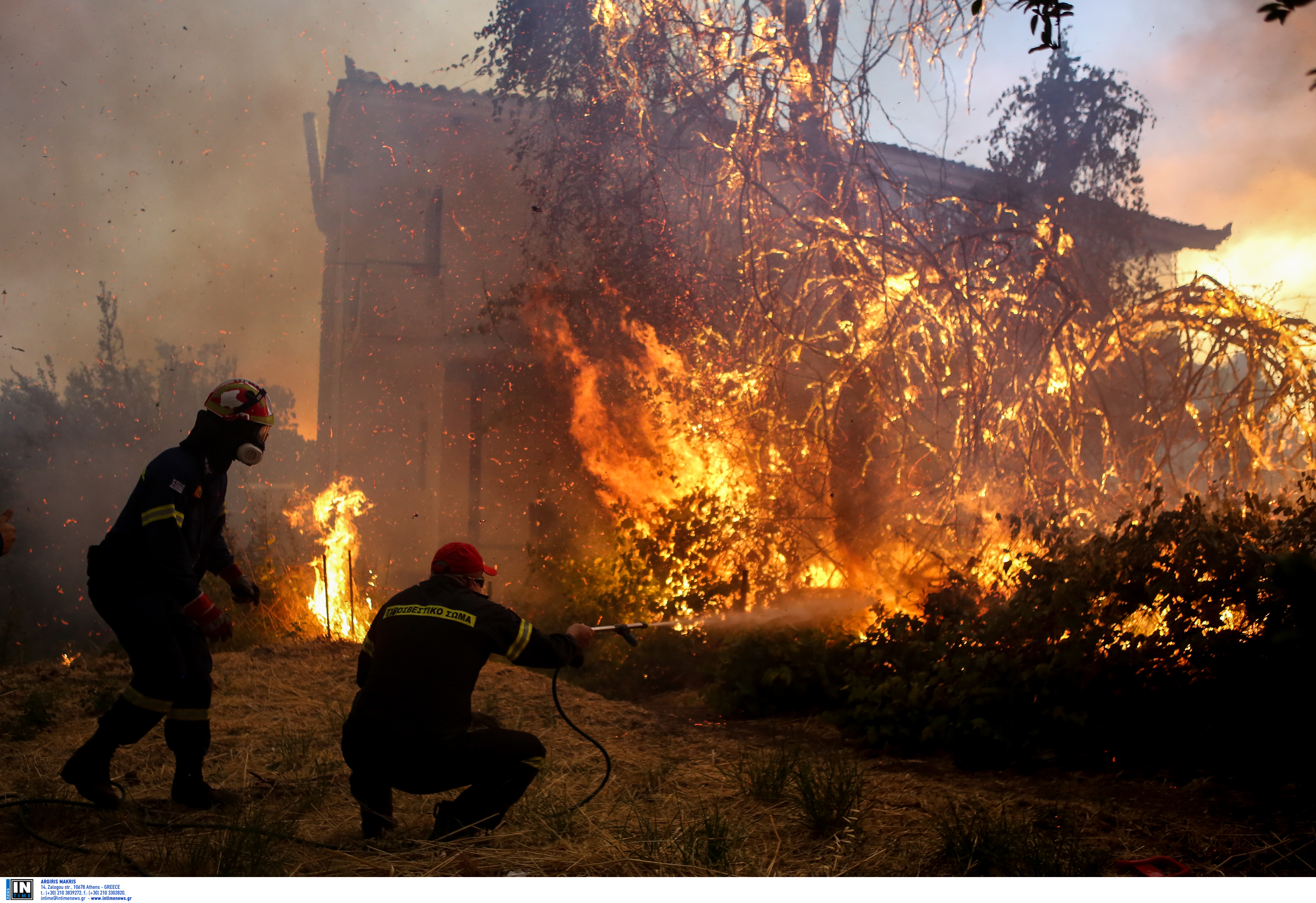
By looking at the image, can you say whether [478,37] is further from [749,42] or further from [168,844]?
[168,844]

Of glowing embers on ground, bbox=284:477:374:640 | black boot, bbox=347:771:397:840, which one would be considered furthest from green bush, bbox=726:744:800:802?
glowing embers on ground, bbox=284:477:374:640

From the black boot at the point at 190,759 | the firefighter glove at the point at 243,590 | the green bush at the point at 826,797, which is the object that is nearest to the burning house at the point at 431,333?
the firefighter glove at the point at 243,590

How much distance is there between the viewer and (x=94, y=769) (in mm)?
3609

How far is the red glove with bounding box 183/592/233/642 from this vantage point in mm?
3645

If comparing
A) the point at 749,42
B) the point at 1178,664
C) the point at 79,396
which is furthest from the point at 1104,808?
the point at 79,396

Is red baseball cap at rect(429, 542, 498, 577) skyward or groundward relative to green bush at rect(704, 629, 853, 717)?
skyward

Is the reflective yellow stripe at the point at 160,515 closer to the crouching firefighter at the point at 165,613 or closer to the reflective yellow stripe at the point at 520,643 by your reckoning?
the crouching firefighter at the point at 165,613

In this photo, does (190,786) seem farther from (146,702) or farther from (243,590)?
(243,590)

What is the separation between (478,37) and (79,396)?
10.7 meters

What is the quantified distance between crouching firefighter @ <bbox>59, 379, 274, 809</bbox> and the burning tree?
4.77 meters

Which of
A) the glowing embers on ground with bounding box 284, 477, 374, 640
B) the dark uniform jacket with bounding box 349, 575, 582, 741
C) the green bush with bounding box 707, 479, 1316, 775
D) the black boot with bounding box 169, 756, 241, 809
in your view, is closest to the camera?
the dark uniform jacket with bounding box 349, 575, 582, 741

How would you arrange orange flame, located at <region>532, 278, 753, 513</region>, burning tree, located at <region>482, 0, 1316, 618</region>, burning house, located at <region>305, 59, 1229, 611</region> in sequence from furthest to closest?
burning house, located at <region>305, 59, 1229, 611</region> → orange flame, located at <region>532, 278, 753, 513</region> → burning tree, located at <region>482, 0, 1316, 618</region>

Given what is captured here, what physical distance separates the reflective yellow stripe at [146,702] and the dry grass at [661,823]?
529 mm

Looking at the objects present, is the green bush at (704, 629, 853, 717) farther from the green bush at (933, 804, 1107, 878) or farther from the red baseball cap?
the red baseball cap
